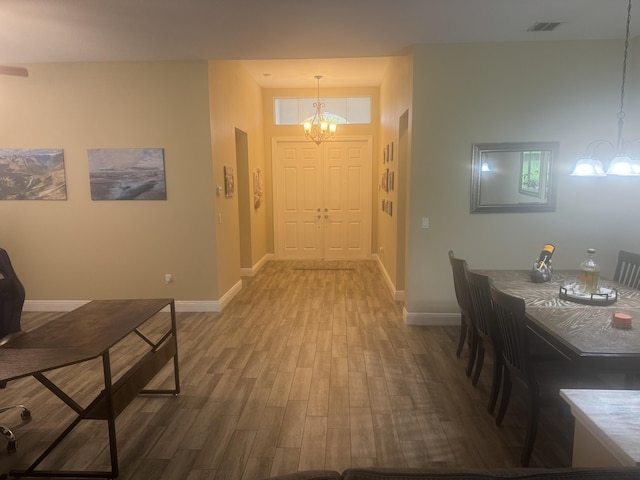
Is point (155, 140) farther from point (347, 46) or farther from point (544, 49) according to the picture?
point (544, 49)

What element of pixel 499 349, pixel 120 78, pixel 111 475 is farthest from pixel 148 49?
pixel 499 349

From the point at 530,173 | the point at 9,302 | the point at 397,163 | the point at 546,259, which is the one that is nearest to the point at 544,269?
the point at 546,259

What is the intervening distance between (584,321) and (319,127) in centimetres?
556

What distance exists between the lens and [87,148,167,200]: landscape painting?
191 inches

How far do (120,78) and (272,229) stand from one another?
13.4 feet

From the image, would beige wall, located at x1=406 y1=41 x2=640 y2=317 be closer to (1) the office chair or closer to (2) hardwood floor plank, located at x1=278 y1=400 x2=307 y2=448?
(2) hardwood floor plank, located at x1=278 y1=400 x2=307 y2=448

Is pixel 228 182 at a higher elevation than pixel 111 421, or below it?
higher

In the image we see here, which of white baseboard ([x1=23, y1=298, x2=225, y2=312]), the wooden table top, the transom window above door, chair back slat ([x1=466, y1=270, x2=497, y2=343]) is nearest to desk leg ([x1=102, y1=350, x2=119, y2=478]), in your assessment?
the wooden table top

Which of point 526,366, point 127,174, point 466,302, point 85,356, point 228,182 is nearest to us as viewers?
point 85,356

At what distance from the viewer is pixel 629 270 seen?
348cm

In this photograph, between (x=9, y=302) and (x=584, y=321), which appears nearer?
(x=584, y=321)

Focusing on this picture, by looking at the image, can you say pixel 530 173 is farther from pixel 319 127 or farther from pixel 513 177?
pixel 319 127

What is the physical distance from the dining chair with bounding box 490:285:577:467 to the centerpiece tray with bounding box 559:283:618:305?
483mm

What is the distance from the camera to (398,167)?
17.2 feet
